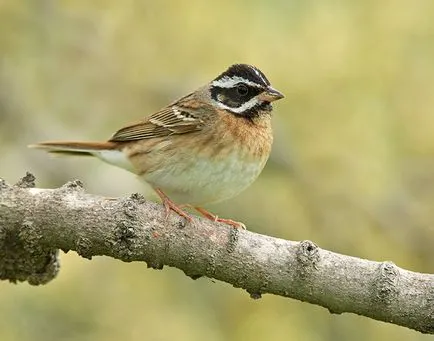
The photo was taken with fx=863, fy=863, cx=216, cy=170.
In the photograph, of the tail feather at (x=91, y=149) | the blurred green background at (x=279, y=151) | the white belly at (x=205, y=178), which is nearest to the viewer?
the white belly at (x=205, y=178)

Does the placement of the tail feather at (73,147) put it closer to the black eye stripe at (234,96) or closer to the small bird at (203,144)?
the small bird at (203,144)

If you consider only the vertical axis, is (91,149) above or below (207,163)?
above

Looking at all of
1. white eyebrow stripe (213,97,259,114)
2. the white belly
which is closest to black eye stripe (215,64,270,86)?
white eyebrow stripe (213,97,259,114)

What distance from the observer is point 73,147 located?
19.2ft

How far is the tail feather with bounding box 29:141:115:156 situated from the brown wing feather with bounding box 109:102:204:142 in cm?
10

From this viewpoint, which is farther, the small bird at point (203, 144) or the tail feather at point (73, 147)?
the tail feather at point (73, 147)

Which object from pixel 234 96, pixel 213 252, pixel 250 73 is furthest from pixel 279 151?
pixel 213 252

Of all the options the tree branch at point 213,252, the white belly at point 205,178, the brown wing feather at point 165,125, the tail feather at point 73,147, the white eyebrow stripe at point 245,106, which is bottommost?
the tree branch at point 213,252

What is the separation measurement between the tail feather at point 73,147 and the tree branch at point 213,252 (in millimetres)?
1948

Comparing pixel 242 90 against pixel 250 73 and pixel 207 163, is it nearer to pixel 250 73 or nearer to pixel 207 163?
pixel 250 73

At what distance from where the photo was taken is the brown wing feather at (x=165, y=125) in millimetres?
5559

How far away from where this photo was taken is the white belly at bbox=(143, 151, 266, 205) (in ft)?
17.1

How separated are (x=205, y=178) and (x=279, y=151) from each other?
2.24 m

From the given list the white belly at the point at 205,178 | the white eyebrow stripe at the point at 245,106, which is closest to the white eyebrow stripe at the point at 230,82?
the white eyebrow stripe at the point at 245,106
